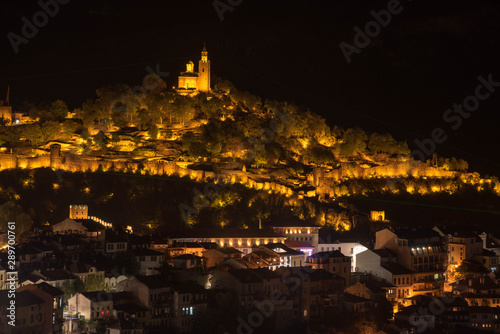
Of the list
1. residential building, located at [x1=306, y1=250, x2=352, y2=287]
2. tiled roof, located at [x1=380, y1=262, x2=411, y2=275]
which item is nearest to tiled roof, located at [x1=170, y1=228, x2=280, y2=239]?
residential building, located at [x1=306, y1=250, x2=352, y2=287]

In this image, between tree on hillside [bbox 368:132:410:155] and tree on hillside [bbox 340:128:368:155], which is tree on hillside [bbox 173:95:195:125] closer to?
tree on hillside [bbox 340:128:368:155]

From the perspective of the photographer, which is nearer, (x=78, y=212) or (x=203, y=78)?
(x=78, y=212)

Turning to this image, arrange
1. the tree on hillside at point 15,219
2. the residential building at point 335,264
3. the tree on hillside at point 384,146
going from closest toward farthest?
the residential building at point 335,264, the tree on hillside at point 15,219, the tree on hillside at point 384,146

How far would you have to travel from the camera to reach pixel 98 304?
168 ft

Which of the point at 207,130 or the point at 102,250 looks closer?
the point at 102,250

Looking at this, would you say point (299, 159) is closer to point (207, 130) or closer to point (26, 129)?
point (207, 130)

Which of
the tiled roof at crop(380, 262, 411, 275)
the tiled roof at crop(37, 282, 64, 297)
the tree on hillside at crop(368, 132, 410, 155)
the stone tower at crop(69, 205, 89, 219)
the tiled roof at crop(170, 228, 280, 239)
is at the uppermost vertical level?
the tree on hillside at crop(368, 132, 410, 155)

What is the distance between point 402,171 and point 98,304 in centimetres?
4869

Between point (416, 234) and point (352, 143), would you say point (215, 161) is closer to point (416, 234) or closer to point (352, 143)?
point (352, 143)

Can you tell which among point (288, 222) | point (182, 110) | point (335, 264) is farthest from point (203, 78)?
point (335, 264)

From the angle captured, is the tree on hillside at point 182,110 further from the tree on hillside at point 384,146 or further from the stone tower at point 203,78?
the tree on hillside at point 384,146

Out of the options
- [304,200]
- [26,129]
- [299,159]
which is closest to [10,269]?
[304,200]

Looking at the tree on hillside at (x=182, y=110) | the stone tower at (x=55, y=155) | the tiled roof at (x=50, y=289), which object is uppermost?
the tree on hillside at (x=182, y=110)

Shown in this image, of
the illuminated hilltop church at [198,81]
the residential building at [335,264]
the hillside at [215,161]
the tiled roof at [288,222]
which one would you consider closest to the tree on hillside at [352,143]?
the hillside at [215,161]
